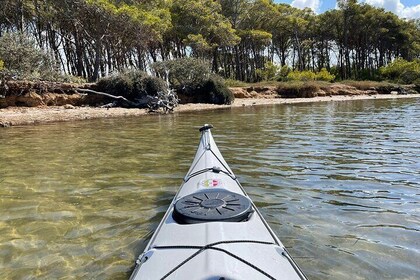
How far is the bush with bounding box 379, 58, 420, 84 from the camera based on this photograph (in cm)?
4025

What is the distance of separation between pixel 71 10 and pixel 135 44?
238 inches

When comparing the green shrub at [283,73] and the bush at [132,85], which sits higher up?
the green shrub at [283,73]

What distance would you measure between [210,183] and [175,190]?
175 centimetres

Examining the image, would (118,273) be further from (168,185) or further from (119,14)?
(119,14)

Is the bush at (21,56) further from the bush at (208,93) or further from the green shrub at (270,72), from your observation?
the green shrub at (270,72)

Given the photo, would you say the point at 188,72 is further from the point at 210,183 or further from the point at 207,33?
the point at 210,183

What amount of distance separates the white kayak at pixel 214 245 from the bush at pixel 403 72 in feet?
147

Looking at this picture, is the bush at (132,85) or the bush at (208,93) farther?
the bush at (208,93)

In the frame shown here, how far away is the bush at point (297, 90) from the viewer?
31.7 meters

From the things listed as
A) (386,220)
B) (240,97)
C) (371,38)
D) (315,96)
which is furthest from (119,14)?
(371,38)

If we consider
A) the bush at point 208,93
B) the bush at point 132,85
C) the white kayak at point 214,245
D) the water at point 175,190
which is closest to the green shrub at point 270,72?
the bush at point 208,93

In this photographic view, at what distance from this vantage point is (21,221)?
416cm

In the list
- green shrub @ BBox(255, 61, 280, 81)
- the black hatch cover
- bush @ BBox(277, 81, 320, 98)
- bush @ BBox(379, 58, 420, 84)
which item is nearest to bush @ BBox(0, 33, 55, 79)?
the black hatch cover

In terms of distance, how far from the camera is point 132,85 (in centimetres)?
2059
